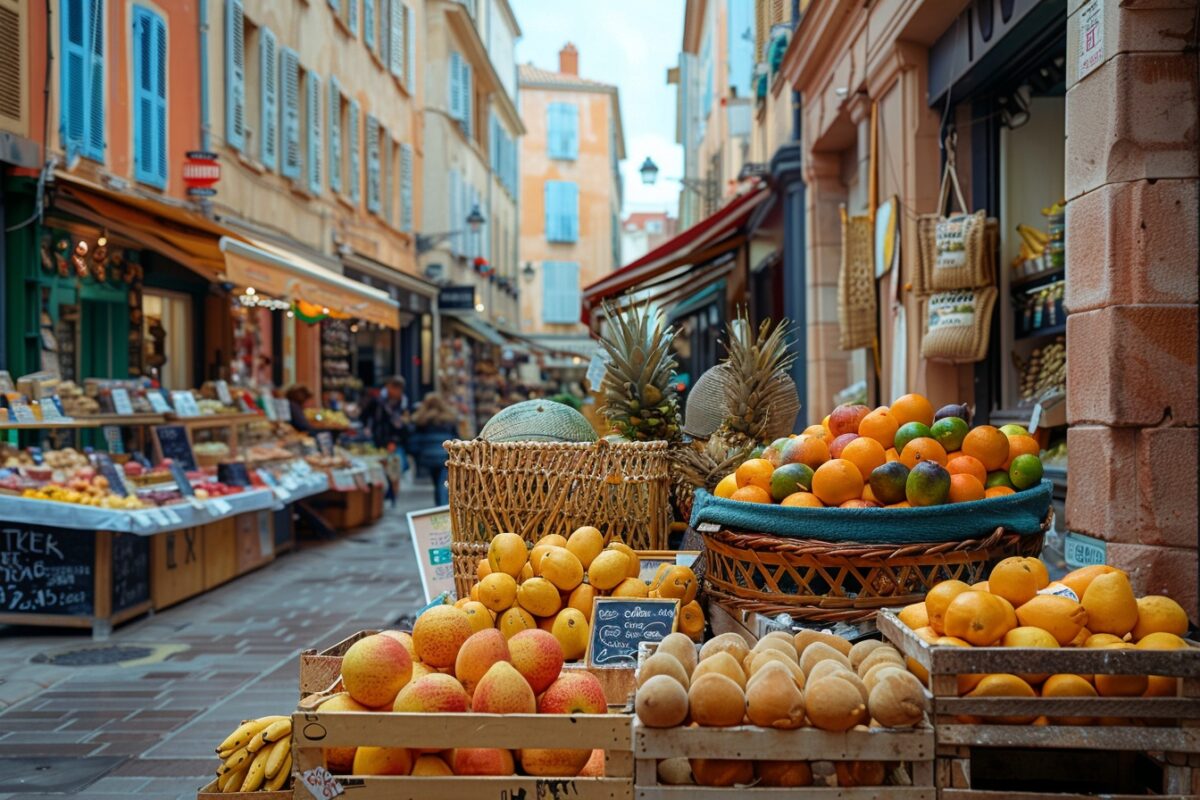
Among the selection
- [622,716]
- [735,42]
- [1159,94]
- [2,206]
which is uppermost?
[735,42]

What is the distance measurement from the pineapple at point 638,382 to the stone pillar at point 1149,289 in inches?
65.5

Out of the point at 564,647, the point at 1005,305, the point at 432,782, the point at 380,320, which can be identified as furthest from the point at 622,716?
the point at 380,320

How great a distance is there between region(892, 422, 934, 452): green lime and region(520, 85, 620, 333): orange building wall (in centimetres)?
4383

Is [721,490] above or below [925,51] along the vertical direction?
below

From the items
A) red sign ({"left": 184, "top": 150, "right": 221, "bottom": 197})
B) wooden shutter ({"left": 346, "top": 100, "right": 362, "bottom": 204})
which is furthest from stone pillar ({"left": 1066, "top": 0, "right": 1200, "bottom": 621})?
wooden shutter ({"left": 346, "top": 100, "right": 362, "bottom": 204})

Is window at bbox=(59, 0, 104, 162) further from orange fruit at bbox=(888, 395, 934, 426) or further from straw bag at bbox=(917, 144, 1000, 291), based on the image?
orange fruit at bbox=(888, 395, 934, 426)

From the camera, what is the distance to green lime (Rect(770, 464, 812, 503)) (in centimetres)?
325

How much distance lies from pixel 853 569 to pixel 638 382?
5.64 ft

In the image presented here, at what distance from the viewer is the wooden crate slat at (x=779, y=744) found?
2215 millimetres

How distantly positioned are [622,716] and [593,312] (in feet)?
44.8

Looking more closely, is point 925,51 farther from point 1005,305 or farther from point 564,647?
point 564,647

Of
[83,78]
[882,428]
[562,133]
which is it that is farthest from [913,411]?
[562,133]

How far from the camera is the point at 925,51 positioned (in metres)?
7.24

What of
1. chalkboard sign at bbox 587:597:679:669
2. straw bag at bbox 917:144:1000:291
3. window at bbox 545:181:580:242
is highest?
window at bbox 545:181:580:242
